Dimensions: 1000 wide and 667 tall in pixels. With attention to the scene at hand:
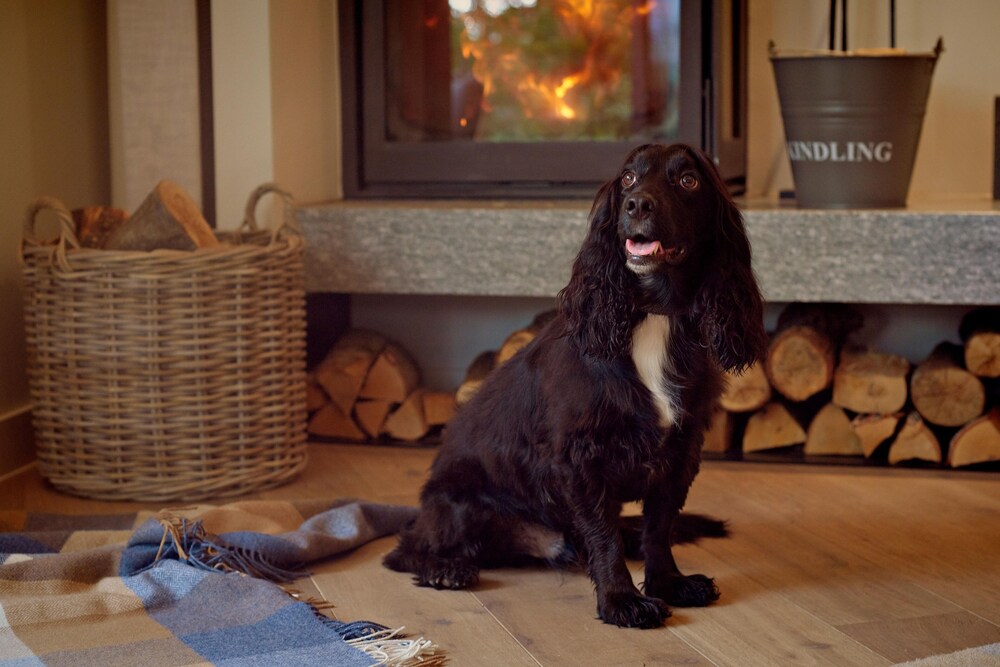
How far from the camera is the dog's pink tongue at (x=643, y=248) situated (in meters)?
1.84

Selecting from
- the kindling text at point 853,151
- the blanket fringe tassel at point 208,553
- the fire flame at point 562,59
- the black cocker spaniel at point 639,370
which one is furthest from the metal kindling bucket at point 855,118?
the blanket fringe tassel at point 208,553

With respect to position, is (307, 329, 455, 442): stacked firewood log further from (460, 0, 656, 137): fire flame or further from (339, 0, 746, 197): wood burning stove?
(460, 0, 656, 137): fire flame

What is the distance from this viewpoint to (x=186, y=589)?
206 cm

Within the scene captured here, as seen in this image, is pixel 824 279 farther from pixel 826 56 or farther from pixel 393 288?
pixel 393 288

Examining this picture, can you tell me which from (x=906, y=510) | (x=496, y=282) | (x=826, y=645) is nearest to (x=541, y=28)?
(x=496, y=282)

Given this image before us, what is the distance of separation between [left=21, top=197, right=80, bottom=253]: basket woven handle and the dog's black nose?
141 cm

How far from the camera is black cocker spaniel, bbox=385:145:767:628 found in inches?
73.9

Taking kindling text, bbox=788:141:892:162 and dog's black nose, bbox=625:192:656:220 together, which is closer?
dog's black nose, bbox=625:192:656:220

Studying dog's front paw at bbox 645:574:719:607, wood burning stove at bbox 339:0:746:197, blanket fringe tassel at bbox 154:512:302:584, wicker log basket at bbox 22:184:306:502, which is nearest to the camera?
dog's front paw at bbox 645:574:719:607

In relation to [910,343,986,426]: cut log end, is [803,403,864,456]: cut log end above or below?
below

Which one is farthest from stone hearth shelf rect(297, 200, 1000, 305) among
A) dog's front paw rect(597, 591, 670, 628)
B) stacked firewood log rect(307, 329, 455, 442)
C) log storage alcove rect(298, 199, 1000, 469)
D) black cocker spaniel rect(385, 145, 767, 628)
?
dog's front paw rect(597, 591, 670, 628)

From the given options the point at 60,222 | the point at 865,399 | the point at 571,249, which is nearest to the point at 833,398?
the point at 865,399

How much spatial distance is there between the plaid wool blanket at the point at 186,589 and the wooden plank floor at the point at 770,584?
86 mm

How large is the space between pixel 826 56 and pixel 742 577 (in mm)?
1387
